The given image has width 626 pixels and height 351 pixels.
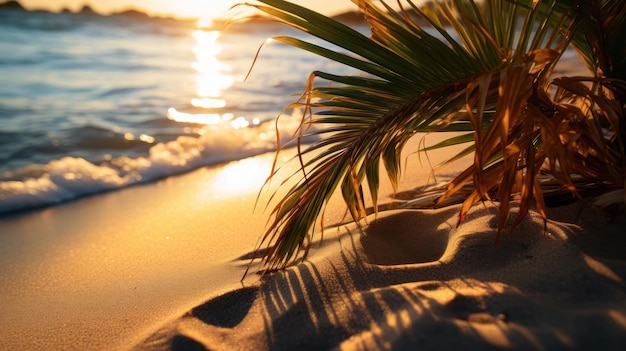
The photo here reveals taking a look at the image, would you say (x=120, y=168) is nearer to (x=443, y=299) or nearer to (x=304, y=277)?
(x=304, y=277)

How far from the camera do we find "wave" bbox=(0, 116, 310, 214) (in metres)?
3.71

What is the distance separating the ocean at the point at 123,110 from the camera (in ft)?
13.7

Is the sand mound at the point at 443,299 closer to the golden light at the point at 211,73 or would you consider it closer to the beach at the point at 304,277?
the beach at the point at 304,277

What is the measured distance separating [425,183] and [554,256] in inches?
53.4

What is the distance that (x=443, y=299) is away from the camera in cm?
139

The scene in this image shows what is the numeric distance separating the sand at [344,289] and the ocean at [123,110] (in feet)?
2.03

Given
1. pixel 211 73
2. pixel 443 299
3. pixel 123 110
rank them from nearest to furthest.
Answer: pixel 443 299 → pixel 123 110 → pixel 211 73

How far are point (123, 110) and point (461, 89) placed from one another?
5.52m

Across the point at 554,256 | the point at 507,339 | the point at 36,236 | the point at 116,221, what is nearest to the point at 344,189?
the point at 554,256

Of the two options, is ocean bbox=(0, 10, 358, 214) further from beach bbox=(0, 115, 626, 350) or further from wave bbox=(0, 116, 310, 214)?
beach bbox=(0, 115, 626, 350)

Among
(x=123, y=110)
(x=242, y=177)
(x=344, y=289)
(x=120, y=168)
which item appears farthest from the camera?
(x=123, y=110)

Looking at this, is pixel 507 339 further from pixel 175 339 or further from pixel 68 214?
pixel 68 214

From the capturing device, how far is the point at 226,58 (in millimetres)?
13203

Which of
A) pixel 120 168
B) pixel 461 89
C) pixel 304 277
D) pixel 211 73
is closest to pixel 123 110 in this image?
pixel 120 168
